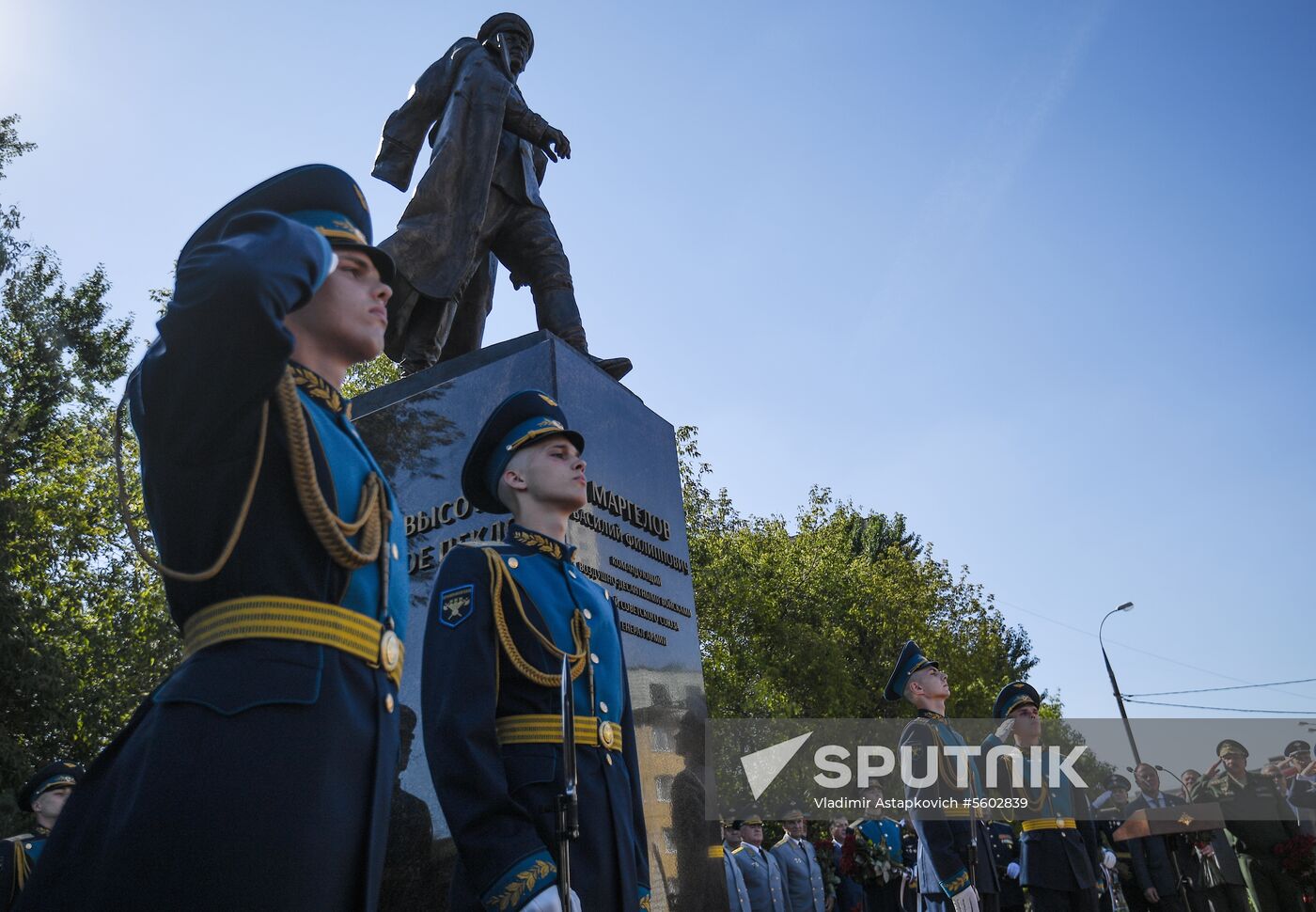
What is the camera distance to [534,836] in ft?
8.87

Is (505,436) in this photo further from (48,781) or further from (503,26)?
(48,781)

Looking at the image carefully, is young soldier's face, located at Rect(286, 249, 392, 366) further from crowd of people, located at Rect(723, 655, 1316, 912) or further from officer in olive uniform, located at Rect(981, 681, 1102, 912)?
officer in olive uniform, located at Rect(981, 681, 1102, 912)

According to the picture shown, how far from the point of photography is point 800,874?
1559 centimetres

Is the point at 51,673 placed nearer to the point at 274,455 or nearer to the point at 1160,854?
the point at 1160,854

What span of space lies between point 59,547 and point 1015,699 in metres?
19.6

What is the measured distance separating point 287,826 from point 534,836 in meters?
1.04

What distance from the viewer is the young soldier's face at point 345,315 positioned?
7.39ft

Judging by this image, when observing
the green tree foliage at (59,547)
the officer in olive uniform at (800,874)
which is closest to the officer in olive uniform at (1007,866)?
the officer in olive uniform at (800,874)

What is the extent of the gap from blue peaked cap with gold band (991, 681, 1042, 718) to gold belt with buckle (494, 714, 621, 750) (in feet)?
22.2

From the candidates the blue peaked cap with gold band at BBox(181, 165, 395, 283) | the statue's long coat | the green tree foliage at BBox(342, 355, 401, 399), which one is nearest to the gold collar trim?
the blue peaked cap with gold band at BBox(181, 165, 395, 283)

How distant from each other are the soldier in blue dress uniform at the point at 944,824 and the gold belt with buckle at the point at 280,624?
205 inches

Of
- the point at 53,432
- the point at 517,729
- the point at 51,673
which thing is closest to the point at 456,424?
the point at 517,729

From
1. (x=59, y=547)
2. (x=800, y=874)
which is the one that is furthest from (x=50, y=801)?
(x=59, y=547)

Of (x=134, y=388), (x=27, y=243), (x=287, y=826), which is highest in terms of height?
(x=27, y=243)
